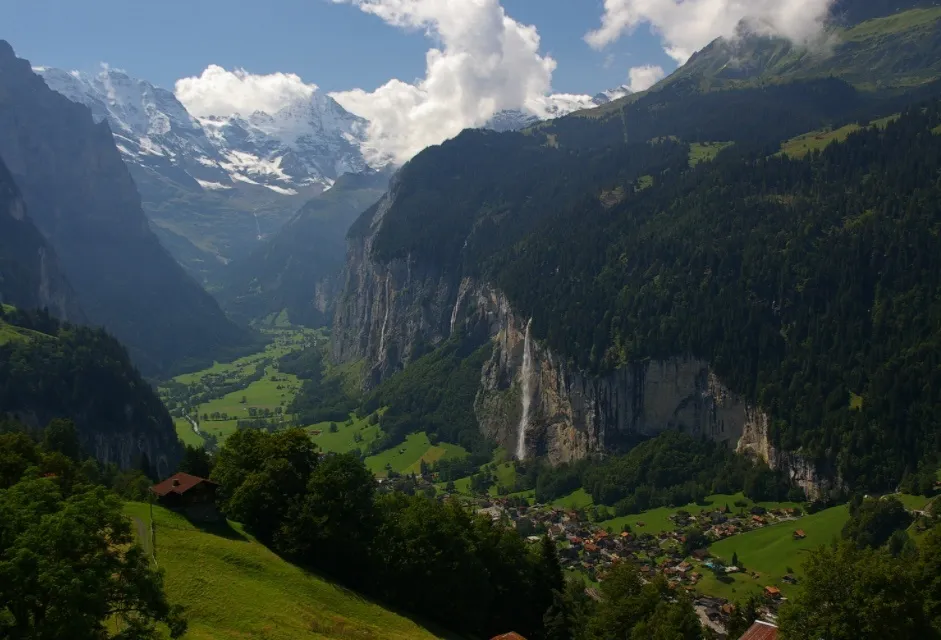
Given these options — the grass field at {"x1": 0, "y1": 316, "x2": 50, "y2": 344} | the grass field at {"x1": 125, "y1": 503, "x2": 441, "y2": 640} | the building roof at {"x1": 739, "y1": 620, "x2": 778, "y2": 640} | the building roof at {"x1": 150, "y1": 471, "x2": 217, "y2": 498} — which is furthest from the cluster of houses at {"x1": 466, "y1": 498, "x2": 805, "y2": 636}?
the grass field at {"x1": 0, "y1": 316, "x2": 50, "y2": 344}

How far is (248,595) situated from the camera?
4462 cm

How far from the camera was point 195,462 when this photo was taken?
70.4 metres

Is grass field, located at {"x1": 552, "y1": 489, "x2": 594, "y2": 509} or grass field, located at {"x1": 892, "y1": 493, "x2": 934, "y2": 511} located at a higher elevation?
grass field, located at {"x1": 892, "y1": 493, "x2": 934, "y2": 511}

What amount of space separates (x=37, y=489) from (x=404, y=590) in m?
32.7

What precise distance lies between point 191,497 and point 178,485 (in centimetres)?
165

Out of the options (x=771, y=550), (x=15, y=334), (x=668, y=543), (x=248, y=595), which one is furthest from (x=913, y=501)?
(x=15, y=334)

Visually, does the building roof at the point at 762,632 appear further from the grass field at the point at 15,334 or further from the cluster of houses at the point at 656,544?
the grass field at the point at 15,334

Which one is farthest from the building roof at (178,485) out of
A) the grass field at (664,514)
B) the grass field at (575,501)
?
the grass field at (575,501)

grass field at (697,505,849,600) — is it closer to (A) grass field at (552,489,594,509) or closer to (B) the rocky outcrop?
(A) grass field at (552,489,594,509)

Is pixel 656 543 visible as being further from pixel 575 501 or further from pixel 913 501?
pixel 913 501

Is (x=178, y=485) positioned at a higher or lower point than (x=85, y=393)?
lower

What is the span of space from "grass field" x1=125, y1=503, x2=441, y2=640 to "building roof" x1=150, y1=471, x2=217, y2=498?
179 cm

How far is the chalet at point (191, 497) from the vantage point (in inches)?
2208

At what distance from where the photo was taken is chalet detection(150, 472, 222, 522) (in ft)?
184
